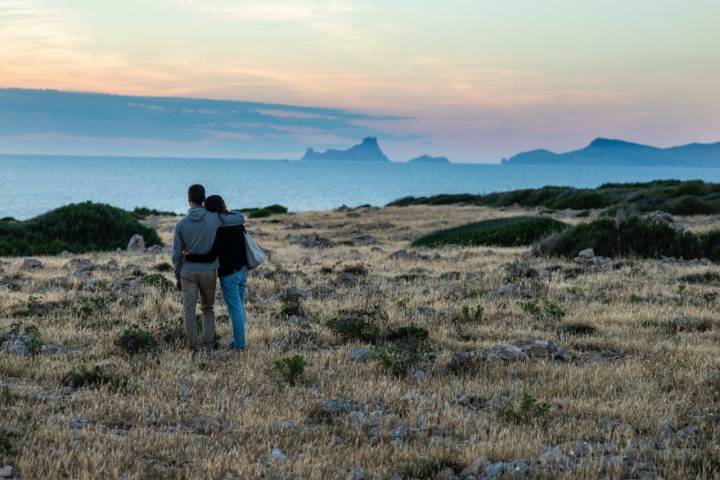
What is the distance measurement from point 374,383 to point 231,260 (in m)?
3.01

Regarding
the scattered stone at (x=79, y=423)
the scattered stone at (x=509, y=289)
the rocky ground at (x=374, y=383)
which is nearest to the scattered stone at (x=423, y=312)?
the rocky ground at (x=374, y=383)

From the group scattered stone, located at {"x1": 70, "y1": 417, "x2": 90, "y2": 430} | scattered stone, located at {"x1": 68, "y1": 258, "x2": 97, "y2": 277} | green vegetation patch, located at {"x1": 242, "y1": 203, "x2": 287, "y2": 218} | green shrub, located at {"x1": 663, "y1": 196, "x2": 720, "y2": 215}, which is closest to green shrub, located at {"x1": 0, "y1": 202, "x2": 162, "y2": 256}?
scattered stone, located at {"x1": 68, "y1": 258, "x2": 97, "y2": 277}

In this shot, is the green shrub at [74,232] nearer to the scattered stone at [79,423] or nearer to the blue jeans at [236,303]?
the blue jeans at [236,303]

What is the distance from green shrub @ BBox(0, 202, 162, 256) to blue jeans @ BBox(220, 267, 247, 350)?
17.9 m

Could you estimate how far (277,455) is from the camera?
5.73m

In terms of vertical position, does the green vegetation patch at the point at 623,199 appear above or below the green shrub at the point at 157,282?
above

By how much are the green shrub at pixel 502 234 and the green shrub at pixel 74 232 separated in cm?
1133

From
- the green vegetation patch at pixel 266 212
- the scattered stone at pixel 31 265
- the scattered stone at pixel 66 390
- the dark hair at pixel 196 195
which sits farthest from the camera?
the green vegetation patch at pixel 266 212

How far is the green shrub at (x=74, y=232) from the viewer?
25672 mm

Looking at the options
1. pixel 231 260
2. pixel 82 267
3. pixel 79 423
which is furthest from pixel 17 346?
pixel 82 267

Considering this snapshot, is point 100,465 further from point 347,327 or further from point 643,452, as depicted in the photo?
point 347,327

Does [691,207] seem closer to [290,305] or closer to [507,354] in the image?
[290,305]

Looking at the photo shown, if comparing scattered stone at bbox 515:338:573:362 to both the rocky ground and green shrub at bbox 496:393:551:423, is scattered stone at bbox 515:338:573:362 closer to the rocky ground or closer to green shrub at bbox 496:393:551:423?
the rocky ground

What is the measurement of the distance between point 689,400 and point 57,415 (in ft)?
20.1
